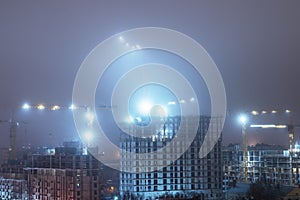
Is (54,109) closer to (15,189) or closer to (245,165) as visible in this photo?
(15,189)

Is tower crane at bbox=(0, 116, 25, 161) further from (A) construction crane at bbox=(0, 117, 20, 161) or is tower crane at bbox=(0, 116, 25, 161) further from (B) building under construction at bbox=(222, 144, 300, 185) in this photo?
(B) building under construction at bbox=(222, 144, 300, 185)

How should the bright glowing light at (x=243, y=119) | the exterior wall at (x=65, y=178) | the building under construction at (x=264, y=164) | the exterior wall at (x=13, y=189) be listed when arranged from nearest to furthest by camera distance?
the exterior wall at (x=65, y=178)
the exterior wall at (x=13, y=189)
the building under construction at (x=264, y=164)
the bright glowing light at (x=243, y=119)

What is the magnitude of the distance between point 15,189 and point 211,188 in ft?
22.1

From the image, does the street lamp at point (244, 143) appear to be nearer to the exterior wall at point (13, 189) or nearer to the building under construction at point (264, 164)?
the building under construction at point (264, 164)

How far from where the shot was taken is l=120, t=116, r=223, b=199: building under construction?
48.0 ft

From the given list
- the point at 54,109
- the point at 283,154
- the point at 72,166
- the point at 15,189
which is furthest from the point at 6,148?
the point at 283,154

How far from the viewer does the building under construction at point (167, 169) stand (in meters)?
14.6

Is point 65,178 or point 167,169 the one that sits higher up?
point 167,169

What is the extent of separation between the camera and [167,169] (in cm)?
1521

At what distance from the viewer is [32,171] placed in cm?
1598

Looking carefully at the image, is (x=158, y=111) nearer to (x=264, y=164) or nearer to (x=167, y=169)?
(x=167, y=169)

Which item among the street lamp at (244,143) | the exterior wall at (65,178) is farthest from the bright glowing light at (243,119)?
the exterior wall at (65,178)

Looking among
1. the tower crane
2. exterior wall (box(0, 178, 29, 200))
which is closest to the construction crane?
the tower crane

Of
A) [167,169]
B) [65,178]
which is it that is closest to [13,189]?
[65,178]
